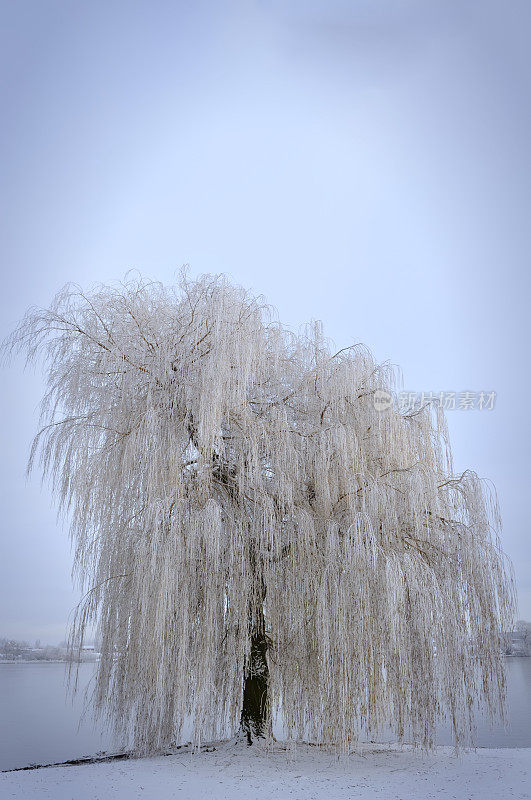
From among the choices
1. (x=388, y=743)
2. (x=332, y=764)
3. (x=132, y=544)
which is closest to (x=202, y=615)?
(x=132, y=544)

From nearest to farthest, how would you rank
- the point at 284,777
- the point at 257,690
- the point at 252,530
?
the point at 284,777 < the point at 252,530 < the point at 257,690

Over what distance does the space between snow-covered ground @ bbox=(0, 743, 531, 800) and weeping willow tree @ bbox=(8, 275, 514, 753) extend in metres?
0.33

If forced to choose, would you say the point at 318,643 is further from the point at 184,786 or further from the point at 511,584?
the point at 511,584

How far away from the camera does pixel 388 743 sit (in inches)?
299

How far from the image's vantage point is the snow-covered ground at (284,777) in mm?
5207

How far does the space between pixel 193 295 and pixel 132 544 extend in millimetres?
3100

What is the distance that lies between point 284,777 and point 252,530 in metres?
2.48

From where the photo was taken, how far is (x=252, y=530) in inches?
269

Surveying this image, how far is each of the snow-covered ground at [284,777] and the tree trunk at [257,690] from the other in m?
0.25
